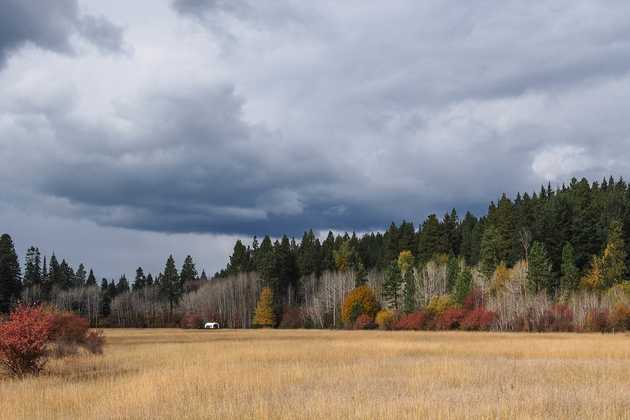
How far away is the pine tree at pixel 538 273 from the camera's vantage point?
84.0 metres

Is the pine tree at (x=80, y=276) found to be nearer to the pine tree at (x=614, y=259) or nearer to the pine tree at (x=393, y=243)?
the pine tree at (x=393, y=243)

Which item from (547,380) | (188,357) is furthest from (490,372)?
(188,357)

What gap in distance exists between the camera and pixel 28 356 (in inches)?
989

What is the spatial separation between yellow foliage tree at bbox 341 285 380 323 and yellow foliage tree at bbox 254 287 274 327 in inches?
662

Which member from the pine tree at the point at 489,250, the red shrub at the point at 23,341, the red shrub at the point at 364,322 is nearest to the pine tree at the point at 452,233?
the pine tree at the point at 489,250

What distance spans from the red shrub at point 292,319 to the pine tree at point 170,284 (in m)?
43.4

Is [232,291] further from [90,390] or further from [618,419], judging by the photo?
[618,419]

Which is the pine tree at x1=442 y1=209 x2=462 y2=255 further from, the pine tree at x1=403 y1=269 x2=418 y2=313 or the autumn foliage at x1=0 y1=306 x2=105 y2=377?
the autumn foliage at x1=0 y1=306 x2=105 y2=377

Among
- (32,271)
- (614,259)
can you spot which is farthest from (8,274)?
(614,259)

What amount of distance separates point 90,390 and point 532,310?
226 feet

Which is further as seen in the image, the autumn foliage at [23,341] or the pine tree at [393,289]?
the pine tree at [393,289]

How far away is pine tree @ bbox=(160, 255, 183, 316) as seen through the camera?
14450 centimetres

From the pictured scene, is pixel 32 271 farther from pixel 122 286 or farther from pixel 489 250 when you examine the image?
pixel 489 250

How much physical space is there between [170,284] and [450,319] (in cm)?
8325
